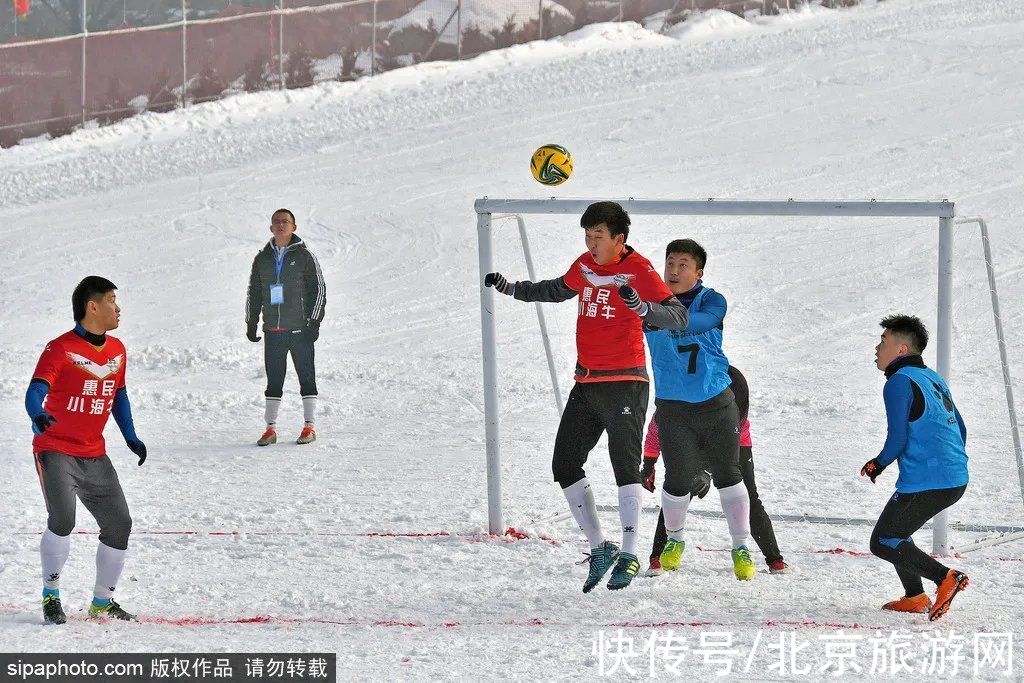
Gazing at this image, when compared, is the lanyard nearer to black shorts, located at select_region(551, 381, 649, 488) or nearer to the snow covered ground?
the snow covered ground

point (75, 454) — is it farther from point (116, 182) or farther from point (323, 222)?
point (116, 182)

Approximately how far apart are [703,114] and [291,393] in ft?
38.4

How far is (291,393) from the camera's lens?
11.9 metres

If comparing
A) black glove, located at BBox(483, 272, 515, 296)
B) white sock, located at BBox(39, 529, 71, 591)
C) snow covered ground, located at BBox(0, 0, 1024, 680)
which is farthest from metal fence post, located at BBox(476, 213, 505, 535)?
white sock, located at BBox(39, 529, 71, 591)

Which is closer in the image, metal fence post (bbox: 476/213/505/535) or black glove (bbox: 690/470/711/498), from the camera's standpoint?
black glove (bbox: 690/470/711/498)

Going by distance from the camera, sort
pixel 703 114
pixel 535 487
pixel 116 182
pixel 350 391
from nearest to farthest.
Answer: pixel 535 487
pixel 350 391
pixel 116 182
pixel 703 114

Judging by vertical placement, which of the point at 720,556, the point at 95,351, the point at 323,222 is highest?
the point at 323,222

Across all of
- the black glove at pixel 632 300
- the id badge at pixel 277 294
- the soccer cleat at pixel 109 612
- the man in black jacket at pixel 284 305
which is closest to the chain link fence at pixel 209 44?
the man in black jacket at pixel 284 305

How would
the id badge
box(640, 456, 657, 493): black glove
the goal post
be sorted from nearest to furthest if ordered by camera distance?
box(640, 456, 657, 493): black glove → the goal post → the id badge

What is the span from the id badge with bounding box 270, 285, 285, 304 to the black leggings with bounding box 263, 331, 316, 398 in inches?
10.6

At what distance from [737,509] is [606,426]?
0.78 m

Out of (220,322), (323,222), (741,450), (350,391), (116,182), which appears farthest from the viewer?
(116,182)

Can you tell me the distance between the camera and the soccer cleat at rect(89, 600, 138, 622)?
601 centimetres

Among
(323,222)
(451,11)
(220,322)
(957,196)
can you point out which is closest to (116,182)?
(323,222)
